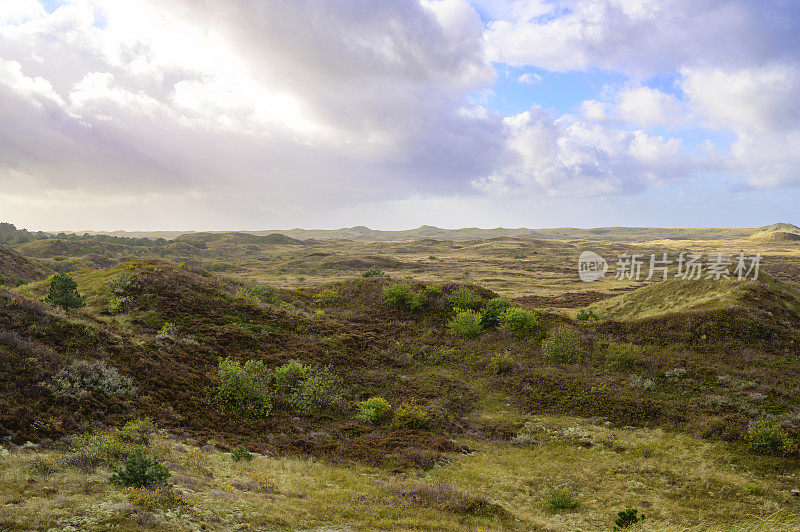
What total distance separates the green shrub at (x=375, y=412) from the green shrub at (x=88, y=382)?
353 inches

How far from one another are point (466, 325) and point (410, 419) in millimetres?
12763

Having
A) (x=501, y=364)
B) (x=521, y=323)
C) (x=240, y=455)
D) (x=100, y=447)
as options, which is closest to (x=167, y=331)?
(x=240, y=455)

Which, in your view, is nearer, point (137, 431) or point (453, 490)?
point (453, 490)

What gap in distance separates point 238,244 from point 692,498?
162 m

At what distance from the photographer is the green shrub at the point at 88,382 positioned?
1223 centimetres

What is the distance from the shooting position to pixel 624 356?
2209 centimetres

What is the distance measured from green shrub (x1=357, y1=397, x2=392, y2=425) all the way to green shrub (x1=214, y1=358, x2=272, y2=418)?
402 centimetres

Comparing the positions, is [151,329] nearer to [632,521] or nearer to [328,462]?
[328,462]

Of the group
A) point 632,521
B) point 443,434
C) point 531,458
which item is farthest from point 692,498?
point 443,434

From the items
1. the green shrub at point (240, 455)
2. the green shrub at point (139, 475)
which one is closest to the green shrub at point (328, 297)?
the green shrub at point (240, 455)
